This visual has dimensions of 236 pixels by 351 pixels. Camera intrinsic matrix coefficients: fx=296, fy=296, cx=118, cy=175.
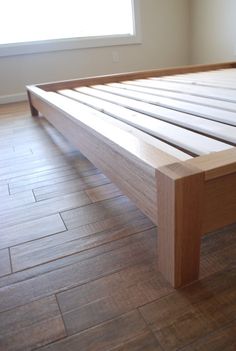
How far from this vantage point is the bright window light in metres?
2.95

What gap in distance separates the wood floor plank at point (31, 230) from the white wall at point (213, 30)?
9.13ft

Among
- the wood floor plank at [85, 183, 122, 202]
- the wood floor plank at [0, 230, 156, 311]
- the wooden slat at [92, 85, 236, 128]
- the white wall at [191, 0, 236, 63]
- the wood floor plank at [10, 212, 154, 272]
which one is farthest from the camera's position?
the white wall at [191, 0, 236, 63]

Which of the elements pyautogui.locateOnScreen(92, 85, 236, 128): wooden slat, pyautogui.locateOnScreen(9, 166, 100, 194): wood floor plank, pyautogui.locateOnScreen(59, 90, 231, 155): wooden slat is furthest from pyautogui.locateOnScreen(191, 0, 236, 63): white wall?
pyautogui.locateOnScreen(9, 166, 100, 194): wood floor plank

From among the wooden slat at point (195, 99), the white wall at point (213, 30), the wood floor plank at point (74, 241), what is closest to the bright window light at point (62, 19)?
the white wall at point (213, 30)

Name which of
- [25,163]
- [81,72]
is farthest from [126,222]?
[81,72]

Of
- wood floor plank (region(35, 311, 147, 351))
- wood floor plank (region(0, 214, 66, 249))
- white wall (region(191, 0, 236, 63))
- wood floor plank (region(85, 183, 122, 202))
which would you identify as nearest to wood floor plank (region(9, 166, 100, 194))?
wood floor plank (region(85, 183, 122, 202))

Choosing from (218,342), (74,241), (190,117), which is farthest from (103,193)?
(218,342)

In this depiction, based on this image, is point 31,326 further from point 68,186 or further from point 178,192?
point 68,186

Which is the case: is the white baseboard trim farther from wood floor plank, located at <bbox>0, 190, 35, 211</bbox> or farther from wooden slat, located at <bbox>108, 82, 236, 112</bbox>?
wood floor plank, located at <bbox>0, 190, 35, 211</bbox>

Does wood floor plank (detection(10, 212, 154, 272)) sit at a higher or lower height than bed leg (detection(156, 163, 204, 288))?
lower

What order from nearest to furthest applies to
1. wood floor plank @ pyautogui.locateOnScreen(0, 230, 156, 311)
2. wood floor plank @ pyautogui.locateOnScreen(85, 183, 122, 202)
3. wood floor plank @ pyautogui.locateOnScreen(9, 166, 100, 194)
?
wood floor plank @ pyautogui.locateOnScreen(0, 230, 156, 311)
wood floor plank @ pyautogui.locateOnScreen(85, 183, 122, 202)
wood floor plank @ pyautogui.locateOnScreen(9, 166, 100, 194)

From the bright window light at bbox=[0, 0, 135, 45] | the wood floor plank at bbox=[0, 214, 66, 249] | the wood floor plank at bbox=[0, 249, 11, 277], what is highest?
the bright window light at bbox=[0, 0, 135, 45]

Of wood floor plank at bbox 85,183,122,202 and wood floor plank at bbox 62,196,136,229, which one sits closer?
wood floor plank at bbox 62,196,136,229

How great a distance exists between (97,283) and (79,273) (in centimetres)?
6
